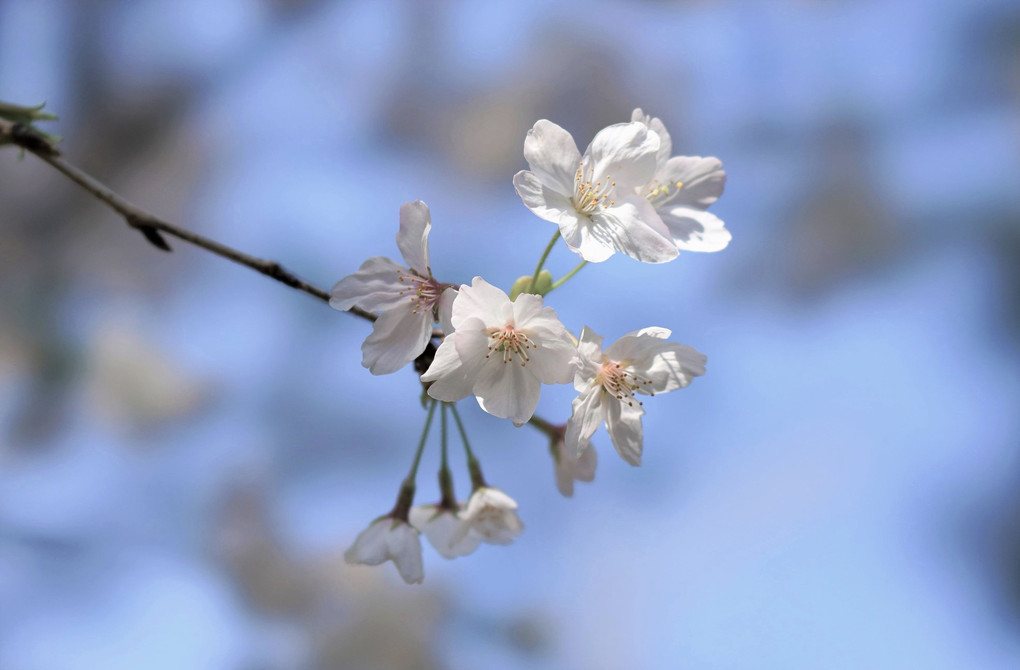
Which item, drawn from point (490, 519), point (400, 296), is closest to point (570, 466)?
point (490, 519)

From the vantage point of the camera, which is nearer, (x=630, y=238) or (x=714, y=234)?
(x=630, y=238)

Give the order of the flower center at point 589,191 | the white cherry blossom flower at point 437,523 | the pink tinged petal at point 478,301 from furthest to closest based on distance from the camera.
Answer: the white cherry blossom flower at point 437,523 → the flower center at point 589,191 → the pink tinged petal at point 478,301

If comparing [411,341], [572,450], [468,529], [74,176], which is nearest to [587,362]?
[572,450]

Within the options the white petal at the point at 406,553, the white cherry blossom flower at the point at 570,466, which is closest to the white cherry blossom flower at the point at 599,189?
the white cherry blossom flower at the point at 570,466

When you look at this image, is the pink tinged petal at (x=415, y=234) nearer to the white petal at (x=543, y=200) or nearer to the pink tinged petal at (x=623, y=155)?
the white petal at (x=543, y=200)

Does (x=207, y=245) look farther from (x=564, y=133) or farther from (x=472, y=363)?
(x=564, y=133)

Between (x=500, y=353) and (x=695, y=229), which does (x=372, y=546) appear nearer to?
(x=500, y=353)
